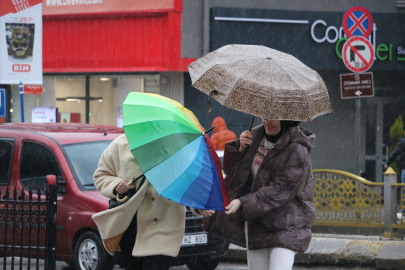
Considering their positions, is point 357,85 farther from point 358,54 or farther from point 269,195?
point 269,195

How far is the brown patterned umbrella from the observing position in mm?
3619

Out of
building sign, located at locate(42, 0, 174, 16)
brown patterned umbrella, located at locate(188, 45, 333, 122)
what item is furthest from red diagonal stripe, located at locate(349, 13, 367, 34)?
brown patterned umbrella, located at locate(188, 45, 333, 122)

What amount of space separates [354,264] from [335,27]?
9.45 meters

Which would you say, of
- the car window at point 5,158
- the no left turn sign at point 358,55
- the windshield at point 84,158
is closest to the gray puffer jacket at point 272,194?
the windshield at point 84,158

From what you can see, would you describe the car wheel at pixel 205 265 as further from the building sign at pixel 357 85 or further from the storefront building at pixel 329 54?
the storefront building at pixel 329 54

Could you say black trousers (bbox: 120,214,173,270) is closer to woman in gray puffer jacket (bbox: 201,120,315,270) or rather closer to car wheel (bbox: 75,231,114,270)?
woman in gray puffer jacket (bbox: 201,120,315,270)

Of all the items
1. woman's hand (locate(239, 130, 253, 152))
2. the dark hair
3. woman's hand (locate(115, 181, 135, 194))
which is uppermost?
the dark hair

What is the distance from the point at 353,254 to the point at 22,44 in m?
7.39

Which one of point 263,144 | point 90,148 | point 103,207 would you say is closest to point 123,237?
point 263,144

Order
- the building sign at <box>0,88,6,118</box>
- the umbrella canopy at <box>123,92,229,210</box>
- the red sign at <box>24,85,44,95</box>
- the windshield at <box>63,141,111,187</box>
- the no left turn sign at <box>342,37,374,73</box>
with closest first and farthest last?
the umbrella canopy at <box>123,92,229,210</box> → the windshield at <box>63,141,111,187</box> → the no left turn sign at <box>342,37,374,73</box> → the red sign at <box>24,85,44,95</box> → the building sign at <box>0,88,6,118</box>

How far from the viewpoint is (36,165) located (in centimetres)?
707

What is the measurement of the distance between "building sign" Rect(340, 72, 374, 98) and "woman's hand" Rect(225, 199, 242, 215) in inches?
278

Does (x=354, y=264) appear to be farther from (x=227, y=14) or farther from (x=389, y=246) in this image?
(x=227, y=14)

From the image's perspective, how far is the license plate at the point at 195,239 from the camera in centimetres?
651
